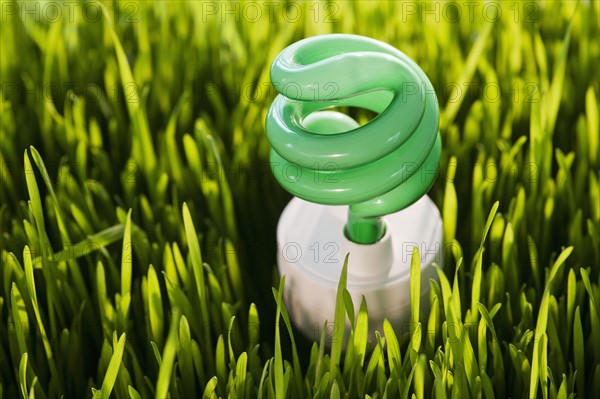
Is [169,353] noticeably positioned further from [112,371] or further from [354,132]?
[354,132]

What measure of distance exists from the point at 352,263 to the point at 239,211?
0.78 feet

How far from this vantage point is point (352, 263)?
826 mm

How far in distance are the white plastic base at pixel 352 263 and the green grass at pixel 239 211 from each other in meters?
0.03

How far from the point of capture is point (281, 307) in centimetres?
71

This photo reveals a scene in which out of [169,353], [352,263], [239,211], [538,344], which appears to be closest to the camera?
[169,353]

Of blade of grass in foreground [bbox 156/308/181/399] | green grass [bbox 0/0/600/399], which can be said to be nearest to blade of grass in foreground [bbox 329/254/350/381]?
green grass [bbox 0/0/600/399]

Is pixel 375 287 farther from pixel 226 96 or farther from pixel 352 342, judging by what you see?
pixel 226 96

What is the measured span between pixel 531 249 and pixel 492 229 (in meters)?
0.05

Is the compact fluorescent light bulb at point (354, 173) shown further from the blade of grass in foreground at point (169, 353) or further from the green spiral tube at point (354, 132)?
the blade of grass in foreground at point (169, 353)

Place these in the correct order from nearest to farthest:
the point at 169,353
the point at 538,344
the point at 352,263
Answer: the point at 169,353 → the point at 538,344 → the point at 352,263

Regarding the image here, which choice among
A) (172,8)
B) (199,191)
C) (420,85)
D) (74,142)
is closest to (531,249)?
(420,85)

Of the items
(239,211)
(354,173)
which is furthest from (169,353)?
(239,211)

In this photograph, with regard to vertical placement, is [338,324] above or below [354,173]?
below

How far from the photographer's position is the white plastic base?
82 cm
